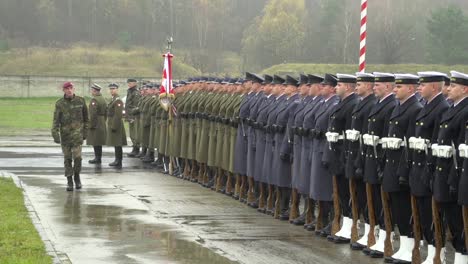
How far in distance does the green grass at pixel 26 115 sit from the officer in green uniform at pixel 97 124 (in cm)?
1215

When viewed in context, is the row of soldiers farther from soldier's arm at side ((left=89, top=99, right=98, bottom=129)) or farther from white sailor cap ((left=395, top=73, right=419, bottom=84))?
soldier's arm at side ((left=89, top=99, right=98, bottom=129))

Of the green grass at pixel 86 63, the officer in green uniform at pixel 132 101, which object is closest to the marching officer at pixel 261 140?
the officer in green uniform at pixel 132 101

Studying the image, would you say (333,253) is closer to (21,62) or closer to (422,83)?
(422,83)

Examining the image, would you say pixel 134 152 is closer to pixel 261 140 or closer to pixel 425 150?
pixel 261 140

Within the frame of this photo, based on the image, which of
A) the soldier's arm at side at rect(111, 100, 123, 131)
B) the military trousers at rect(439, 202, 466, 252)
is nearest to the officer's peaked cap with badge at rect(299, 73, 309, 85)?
the military trousers at rect(439, 202, 466, 252)

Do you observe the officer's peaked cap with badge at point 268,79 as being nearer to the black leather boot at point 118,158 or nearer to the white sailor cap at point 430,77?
the white sailor cap at point 430,77

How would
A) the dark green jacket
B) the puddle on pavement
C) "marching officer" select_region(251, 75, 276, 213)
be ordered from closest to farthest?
the puddle on pavement → "marching officer" select_region(251, 75, 276, 213) → the dark green jacket

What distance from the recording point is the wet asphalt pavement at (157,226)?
1156 cm

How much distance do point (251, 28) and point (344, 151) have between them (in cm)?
7259

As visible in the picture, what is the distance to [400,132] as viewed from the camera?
1111 centimetres

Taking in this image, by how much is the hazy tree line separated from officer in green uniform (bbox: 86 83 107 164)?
68.5 ft

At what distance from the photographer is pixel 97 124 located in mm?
24453

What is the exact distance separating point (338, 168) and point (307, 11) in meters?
65.4

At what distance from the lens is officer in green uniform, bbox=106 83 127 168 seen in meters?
24.0
